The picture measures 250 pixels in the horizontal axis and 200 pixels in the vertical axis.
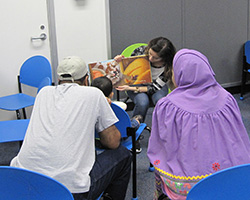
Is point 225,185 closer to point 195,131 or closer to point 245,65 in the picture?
point 195,131

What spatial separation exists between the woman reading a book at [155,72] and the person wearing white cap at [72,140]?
1.39 metres

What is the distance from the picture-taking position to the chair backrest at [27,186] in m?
1.10

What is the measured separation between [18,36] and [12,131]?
1754 millimetres

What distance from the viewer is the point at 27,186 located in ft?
3.72

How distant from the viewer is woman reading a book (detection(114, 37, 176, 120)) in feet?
10.1

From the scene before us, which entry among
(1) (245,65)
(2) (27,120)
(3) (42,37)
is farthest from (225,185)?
(1) (245,65)

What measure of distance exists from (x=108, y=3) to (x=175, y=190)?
2915 millimetres

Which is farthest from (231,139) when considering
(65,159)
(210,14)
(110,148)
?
(210,14)

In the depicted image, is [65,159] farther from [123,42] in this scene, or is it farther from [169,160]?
[123,42]

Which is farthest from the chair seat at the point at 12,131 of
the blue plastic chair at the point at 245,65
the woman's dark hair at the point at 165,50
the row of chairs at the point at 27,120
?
the blue plastic chair at the point at 245,65

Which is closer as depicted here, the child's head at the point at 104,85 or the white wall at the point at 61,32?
the child's head at the point at 104,85

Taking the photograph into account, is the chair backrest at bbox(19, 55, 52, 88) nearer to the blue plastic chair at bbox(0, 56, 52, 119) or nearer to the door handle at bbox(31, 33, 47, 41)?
the blue plastic chair at bbox(0, 56, 52, 119)

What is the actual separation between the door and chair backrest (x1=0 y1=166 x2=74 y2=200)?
108 inches

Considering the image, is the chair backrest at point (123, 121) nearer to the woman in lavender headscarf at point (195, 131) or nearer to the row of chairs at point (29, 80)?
the woman in lavender headscarf at point (195, 131)
